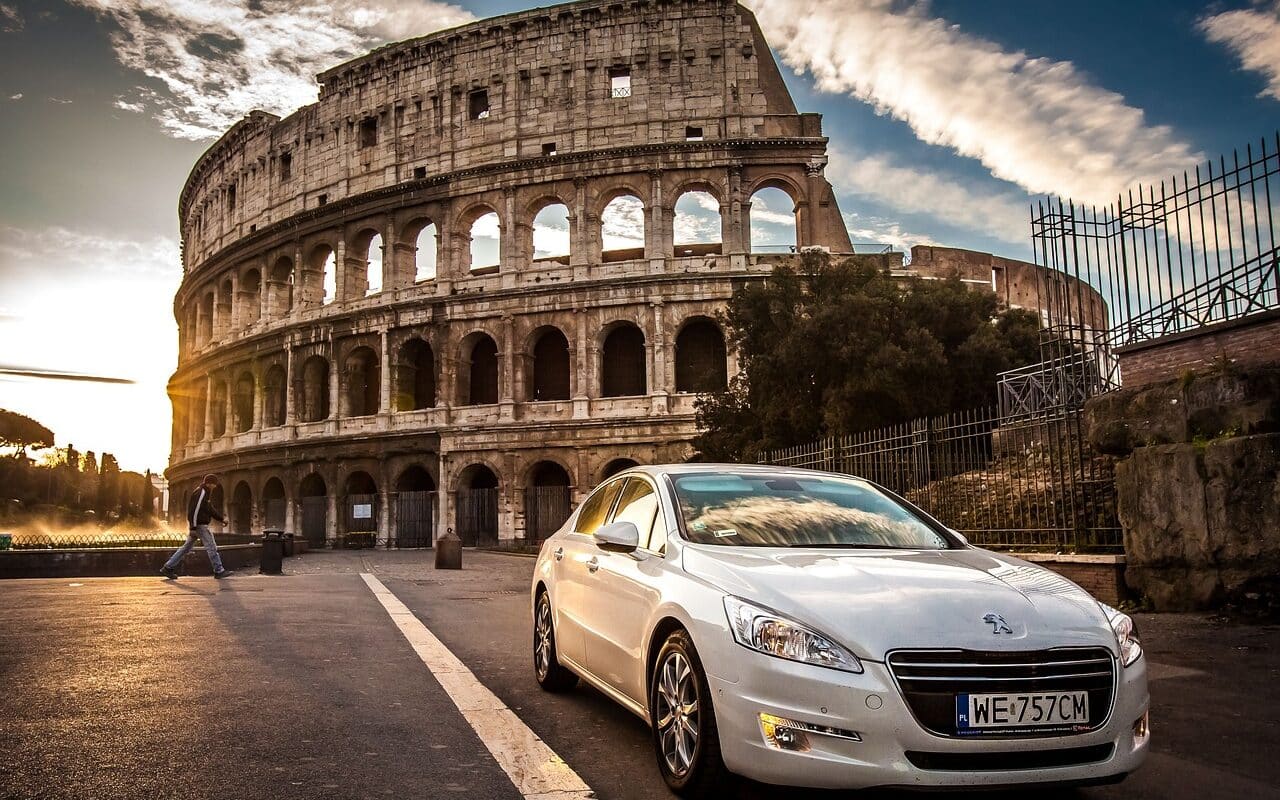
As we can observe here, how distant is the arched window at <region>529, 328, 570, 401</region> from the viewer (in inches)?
1357

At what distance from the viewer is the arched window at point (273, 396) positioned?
129 feet

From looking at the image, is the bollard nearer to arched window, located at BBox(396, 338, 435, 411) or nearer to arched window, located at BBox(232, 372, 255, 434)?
arched window, located at BBox(396, 338, 435, 411)

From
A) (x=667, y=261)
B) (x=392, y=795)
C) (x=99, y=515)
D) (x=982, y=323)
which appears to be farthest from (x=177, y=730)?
(x=99, y=515)

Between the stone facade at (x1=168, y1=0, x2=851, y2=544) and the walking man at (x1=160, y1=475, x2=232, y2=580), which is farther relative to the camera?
the stone facade at (x1=168, y1=0, x2=851, y2=544)

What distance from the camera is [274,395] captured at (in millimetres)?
39562

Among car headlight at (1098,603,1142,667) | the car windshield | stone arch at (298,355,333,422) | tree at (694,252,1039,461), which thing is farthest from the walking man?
stone arch at (298,355,333,422)

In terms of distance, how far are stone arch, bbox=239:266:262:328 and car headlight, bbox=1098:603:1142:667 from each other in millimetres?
41720

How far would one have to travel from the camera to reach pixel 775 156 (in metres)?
32.6

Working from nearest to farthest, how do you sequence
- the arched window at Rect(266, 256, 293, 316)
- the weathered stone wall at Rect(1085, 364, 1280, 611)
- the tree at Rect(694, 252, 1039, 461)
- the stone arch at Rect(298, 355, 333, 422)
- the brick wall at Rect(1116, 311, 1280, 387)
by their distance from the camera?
the weathered stone wall at Rect(1085, 364, 1280, 611) → the brick wall at Rect(1116, 311, 1280, 387) → the tree at Rect(694, 252, 1039, 461) → the stone arch at Rect(298, 355, 333, 422) → the arched window at Rect(266, 256, 293, 316)

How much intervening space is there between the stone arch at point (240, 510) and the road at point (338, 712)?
32.3 m

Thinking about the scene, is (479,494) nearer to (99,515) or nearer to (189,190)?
(189,190)

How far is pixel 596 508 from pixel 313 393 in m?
34.2

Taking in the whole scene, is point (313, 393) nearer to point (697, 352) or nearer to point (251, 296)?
point (251, 296)

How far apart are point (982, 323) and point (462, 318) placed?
57.8 ft
